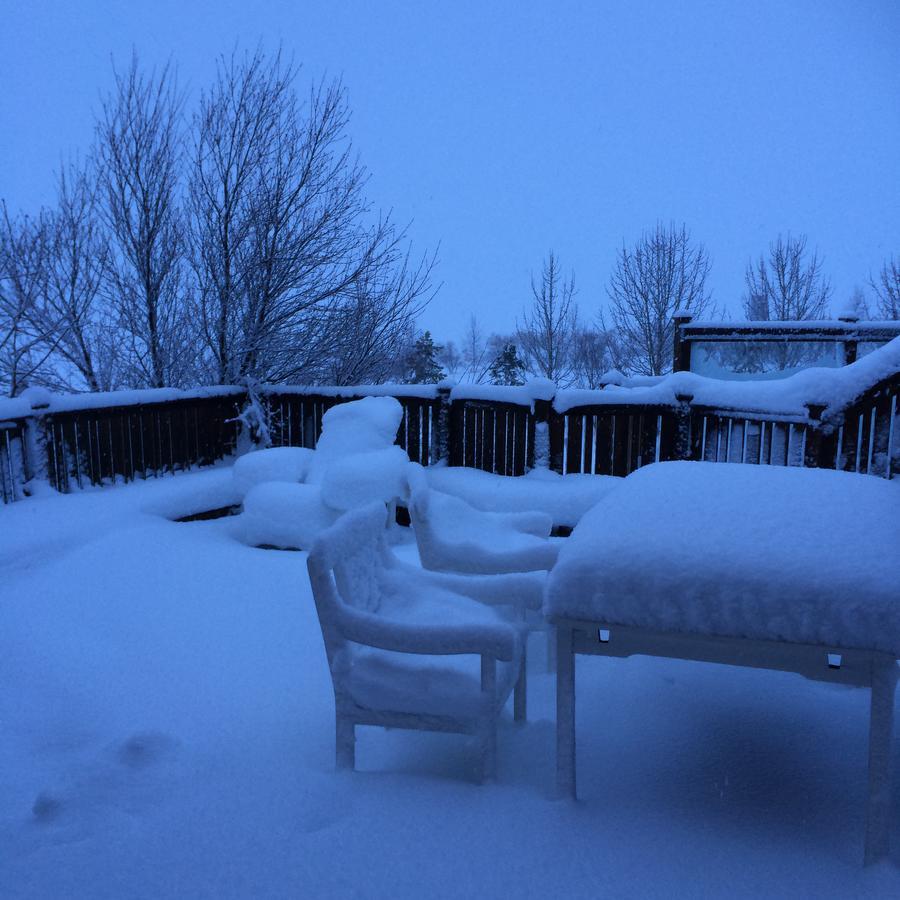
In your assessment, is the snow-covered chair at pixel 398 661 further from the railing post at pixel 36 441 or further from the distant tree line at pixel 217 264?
the distant tree line at pixel 217 264

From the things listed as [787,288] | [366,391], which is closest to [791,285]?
[787,288]

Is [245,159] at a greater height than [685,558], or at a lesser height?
greater

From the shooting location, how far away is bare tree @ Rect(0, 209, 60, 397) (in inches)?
604

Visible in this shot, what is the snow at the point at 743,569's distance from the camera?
2322 millimetres

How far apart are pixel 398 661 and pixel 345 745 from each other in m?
0.37

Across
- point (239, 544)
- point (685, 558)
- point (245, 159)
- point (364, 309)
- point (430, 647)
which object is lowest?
point (239, 544)

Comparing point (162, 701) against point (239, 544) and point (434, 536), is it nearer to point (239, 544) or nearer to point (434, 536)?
point (434, 536)

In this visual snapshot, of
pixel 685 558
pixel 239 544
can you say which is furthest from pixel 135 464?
pixel 685 558

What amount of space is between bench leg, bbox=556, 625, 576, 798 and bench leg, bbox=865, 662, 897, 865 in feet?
3.01

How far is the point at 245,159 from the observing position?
13312 mm

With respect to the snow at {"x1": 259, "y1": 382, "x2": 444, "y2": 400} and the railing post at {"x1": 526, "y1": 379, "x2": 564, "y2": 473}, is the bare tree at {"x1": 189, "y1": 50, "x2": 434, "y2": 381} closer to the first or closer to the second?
the snow at {"x1": 259, "y1": 382, "x2": 444, "y2": 400}

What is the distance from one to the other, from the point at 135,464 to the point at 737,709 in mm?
7651

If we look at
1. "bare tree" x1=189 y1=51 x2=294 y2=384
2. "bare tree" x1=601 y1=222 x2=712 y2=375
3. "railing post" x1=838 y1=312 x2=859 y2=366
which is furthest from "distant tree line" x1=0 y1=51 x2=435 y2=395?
"bare tree" x1=601 y1=222 x2=712 y2=375

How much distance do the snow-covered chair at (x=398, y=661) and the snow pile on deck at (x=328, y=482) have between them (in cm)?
380
